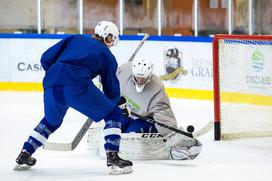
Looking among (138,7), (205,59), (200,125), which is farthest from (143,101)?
(138,7)

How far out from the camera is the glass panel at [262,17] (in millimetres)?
10047

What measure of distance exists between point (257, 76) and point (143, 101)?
5.93ft

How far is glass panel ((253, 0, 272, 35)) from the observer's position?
10.0 metres

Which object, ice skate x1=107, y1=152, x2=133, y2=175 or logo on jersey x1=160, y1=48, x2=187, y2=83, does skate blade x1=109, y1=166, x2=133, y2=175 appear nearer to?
ice skate x1=107, y1=152, x2=133, y2=175

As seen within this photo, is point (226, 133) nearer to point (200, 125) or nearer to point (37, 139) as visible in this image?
point (200, 125)

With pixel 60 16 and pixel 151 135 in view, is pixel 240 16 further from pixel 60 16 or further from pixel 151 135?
pixel 151 135

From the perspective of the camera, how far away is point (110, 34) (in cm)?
454

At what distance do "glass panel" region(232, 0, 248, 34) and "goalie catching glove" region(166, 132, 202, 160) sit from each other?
18.4ft

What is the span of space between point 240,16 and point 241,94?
14.4 ft

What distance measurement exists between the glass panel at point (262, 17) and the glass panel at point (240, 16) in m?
0.12

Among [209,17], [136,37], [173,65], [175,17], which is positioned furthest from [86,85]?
[175,17]

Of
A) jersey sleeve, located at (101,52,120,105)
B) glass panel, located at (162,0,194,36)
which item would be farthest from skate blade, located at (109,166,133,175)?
glass panel, located at (162,0,194,36)

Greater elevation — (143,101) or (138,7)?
(138,7)

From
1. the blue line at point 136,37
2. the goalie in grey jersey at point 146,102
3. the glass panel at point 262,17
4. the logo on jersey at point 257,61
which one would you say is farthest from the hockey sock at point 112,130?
the glass panel at point 262,17
